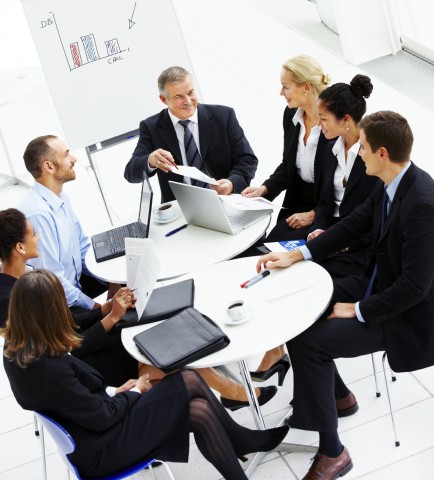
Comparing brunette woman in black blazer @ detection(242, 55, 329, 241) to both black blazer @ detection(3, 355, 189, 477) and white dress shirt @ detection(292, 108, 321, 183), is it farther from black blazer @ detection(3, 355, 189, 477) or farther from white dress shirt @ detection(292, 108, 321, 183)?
black blazer @ detection(3, 355, 189, 477)

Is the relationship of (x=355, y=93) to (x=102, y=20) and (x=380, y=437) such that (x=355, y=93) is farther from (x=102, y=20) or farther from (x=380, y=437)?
(x=102, y=20)

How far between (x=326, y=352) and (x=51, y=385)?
108cm

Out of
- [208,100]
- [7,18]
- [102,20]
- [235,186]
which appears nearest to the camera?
[235,186]

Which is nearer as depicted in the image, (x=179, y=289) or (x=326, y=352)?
(x=326, y=352)

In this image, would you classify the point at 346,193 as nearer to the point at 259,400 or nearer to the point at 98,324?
the point at 259,400

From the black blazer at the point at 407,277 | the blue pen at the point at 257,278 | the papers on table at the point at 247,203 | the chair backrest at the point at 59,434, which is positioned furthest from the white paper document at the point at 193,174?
the chair backrest at the point at 59,434

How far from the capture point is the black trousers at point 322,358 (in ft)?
10.2

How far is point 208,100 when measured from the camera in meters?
7.59

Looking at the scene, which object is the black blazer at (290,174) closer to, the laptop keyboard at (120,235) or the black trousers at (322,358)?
the laptop keyboard at (120,235)

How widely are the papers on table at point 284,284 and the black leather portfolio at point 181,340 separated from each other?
0.95ft

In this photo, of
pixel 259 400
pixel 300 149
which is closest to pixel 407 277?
pixel 259 400

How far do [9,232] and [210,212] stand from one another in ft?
3.10

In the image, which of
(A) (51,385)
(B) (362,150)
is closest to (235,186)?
(B) (362,150)

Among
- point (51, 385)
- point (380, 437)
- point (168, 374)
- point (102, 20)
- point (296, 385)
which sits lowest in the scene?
point (380, 437)
